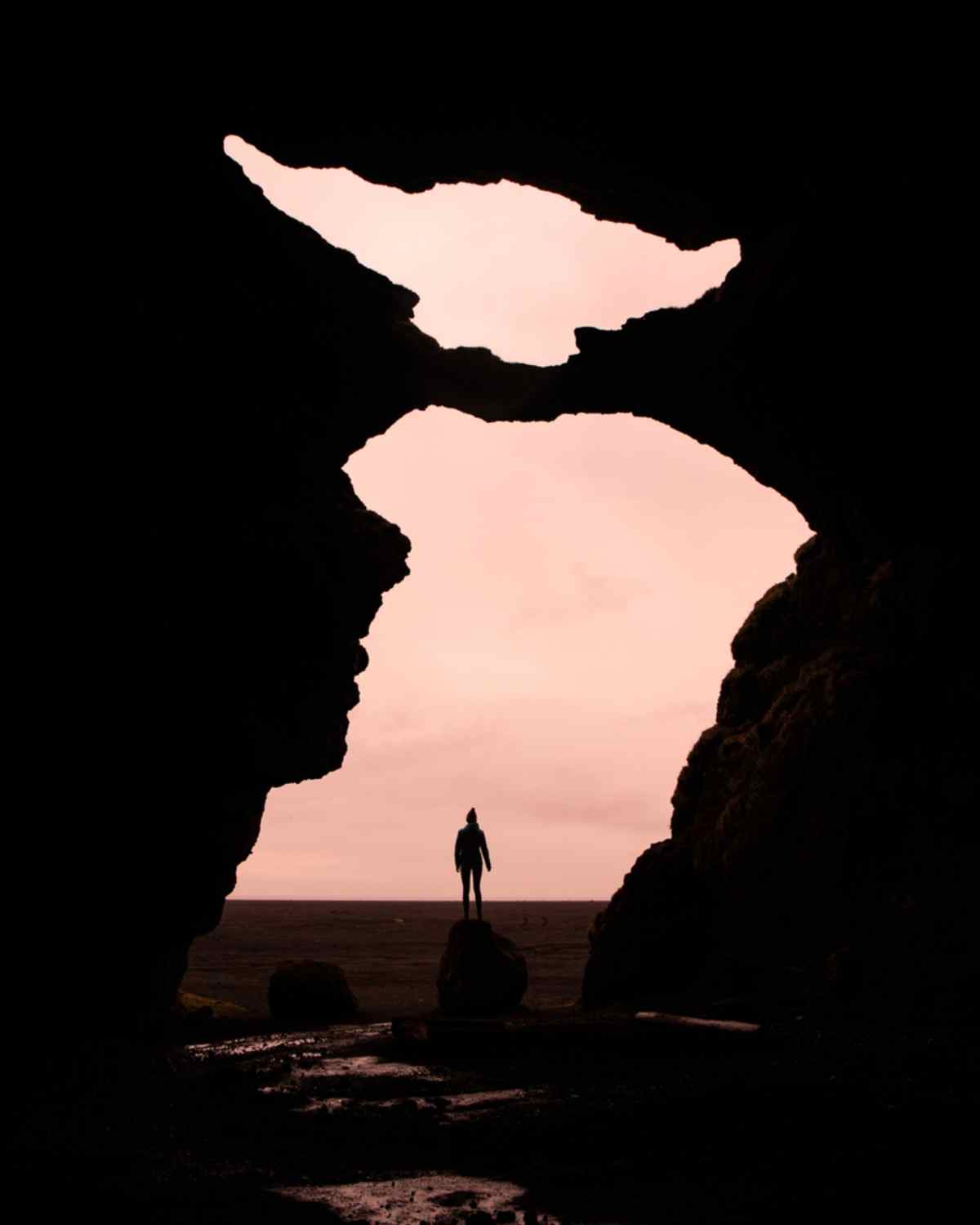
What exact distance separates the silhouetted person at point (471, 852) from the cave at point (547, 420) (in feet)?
11.0

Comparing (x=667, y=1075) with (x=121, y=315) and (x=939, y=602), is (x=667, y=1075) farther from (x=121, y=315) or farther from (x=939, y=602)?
(x=121, y=315)

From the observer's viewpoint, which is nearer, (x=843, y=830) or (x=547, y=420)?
(x=843, y=830)

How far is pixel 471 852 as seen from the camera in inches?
812

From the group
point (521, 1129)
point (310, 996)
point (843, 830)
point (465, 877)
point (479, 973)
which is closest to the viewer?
point (521, 1129)

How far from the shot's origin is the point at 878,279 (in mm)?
12953

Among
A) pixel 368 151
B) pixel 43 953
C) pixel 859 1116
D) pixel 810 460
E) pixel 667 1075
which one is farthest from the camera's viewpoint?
pixel 810 460

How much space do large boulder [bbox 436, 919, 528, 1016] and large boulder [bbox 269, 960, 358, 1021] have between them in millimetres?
1905

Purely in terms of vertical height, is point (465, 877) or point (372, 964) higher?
point (465, 877)

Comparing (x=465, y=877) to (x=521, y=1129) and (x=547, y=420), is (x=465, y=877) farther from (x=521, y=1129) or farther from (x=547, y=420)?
(x=521, y=1129)

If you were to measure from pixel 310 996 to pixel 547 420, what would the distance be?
1192 centimetres

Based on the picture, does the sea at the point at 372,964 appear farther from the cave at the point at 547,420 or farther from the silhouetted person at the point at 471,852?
the cave at the point at 547,420

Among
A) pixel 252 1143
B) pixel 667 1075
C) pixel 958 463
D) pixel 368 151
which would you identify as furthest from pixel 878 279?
pixel 252 1143

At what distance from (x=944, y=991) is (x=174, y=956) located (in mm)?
12007

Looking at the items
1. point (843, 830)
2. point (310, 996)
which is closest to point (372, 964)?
point (310, 996)
